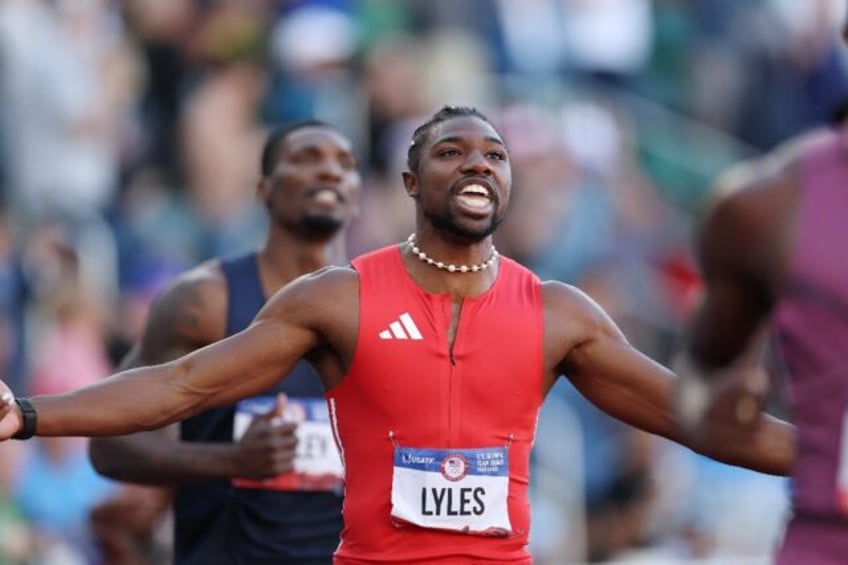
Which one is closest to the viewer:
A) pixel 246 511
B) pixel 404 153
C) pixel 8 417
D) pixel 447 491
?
pixel 8 417

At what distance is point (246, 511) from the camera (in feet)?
24.7

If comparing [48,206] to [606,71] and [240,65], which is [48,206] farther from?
[606,71]

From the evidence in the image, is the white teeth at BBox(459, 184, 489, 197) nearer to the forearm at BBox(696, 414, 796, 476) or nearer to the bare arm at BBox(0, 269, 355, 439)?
the bare arm at BBox(0, 269, 355, 439)

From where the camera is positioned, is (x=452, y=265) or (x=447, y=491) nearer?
(x=447, y=491)

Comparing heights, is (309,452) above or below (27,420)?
above

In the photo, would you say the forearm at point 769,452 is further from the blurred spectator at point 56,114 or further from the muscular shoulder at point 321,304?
the blurred spectator at point 56,114

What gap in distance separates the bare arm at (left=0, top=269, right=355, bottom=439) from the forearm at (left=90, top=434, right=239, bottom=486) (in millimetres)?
1143

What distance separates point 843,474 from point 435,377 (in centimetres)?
171

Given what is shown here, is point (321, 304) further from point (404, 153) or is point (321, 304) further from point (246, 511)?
point (404, 153)

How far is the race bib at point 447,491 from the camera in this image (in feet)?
19.7

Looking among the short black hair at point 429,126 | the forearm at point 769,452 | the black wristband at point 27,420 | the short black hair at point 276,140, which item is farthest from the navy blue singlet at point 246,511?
the forearm at point 769,452

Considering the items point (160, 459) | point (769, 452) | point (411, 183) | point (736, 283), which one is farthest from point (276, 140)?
point (736, 283)

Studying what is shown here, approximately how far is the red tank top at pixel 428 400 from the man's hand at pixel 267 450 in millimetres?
1002

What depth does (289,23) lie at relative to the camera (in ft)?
43.9
